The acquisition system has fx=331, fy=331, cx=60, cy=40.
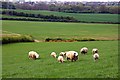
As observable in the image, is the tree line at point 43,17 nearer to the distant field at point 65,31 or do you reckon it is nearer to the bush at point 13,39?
the distant field at point 65,31

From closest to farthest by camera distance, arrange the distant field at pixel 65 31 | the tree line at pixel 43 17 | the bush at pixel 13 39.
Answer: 1. the bush at pixel 13 39
2. the distant field at pixel 65 31
3. the tree line at pixel 43 17

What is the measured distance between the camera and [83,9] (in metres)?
101

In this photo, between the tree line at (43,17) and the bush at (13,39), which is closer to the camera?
the bush at (13,39)

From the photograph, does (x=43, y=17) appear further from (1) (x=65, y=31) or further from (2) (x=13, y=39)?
(2) (x=13, y=39)

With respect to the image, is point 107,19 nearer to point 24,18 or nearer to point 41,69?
point 24,18

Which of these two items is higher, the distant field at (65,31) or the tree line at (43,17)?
the tree line at (43,17)

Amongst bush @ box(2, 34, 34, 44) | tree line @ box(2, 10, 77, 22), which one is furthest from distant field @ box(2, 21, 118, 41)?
tree line @ box(2, 10, 77, 22)

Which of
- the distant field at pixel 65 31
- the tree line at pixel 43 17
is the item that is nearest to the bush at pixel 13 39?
the distant field at pixel 65 31

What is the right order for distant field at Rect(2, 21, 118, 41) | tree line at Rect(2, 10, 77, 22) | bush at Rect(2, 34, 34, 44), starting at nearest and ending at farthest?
bush at Rect(2, 34, 34, 44) → distant field at Rect(2, 21, 118, 41) → tree line at Rect(2, 10, 77, 22)

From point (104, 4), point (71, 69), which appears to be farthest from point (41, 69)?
point (104, 4)

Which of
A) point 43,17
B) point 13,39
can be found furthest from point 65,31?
point 43,17

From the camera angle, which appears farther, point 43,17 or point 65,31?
point 43,17

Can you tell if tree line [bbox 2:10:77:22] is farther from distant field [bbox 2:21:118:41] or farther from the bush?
the bush

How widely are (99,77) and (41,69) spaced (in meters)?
4.14
